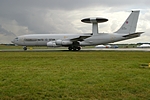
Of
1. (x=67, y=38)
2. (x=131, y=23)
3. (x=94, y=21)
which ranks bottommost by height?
(x=67, y=38)

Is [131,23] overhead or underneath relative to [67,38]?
overhead

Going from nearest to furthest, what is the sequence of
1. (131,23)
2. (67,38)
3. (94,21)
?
(131,23) < (67,38) < (94,21)

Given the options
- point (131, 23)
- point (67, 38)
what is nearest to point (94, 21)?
point (67, 38)

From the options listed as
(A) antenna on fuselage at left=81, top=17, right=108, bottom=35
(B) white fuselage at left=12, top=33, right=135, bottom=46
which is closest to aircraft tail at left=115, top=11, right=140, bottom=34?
(B) white fuselage at left=12, top=33, right=135, bottom=46

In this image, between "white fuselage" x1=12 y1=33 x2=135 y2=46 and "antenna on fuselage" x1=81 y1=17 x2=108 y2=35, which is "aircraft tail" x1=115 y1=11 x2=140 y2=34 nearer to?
"white fuselage" x1=12 y1=33 x2=135 y2=46

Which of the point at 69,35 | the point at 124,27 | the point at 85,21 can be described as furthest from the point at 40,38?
the point at 124,27

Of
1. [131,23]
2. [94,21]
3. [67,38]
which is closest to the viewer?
[131,23]

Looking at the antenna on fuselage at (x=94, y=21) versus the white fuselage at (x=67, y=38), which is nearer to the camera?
the white fuselage at (x=67, y=38)

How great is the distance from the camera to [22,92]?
19.1 ft

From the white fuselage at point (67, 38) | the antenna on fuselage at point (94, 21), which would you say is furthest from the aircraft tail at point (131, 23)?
the antenna on fuselage at point (94, 21)

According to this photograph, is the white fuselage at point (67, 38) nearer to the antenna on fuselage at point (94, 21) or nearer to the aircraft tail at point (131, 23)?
the antenna on fuselage at point (94, 21)

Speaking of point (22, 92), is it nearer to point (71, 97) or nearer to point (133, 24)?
point (71, 97)

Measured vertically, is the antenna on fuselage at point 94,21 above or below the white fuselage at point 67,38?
above

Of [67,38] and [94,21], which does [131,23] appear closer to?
[94,21]
